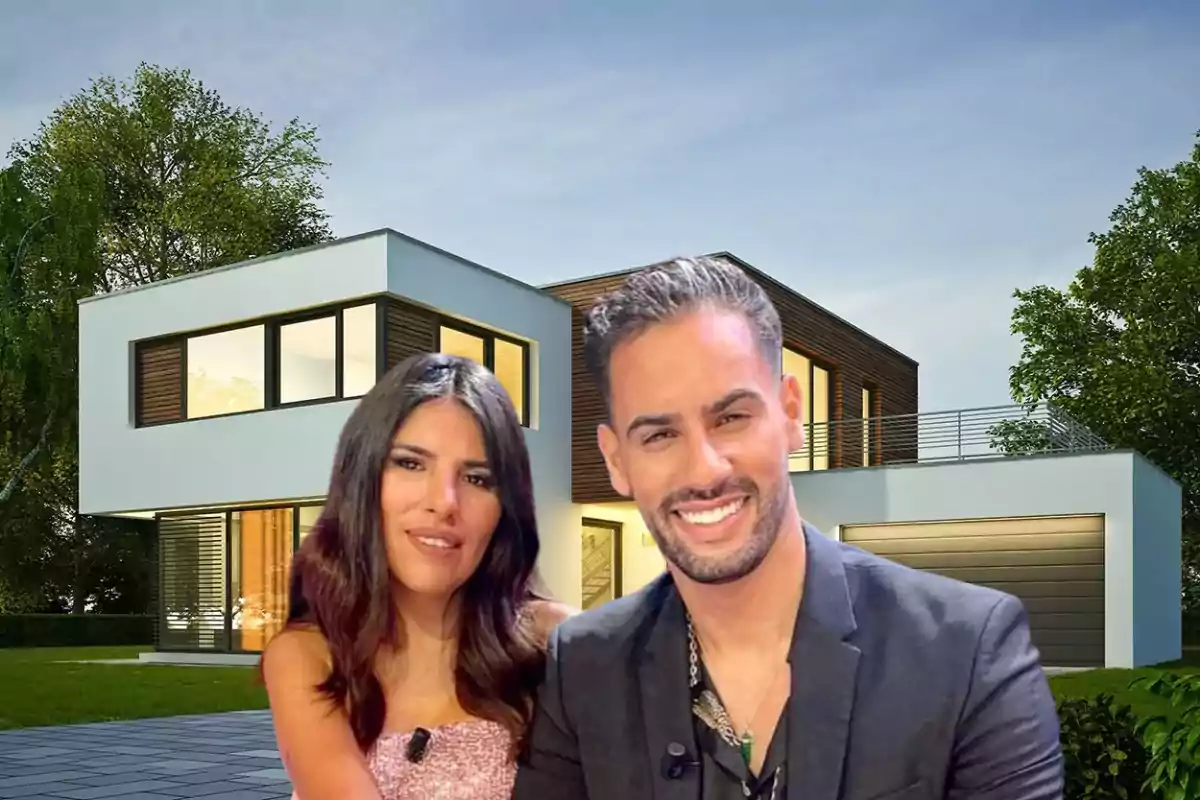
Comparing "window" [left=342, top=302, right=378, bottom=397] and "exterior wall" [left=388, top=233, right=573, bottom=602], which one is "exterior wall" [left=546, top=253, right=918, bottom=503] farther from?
"window" [left=342, top=302, right=378, bottom=397]

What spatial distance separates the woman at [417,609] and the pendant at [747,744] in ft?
3.26

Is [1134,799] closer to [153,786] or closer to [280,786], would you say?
[280,786]

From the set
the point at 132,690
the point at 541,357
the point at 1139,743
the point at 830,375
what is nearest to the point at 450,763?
the point at 1139,743

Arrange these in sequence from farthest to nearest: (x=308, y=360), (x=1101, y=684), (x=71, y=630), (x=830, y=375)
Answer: (x=71, y=630)
(x=830, y=375)
(x=308, y=360)
(x=1101, y=684)

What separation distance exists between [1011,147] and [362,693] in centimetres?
2919

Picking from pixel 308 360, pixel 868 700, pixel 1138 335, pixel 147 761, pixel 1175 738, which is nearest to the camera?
pixel 868 700

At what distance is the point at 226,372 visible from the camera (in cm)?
2053

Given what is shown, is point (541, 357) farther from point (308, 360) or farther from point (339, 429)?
point (308, 360)

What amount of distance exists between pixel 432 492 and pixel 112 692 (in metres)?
13.9

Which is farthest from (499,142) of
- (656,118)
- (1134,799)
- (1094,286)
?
(1134,799)

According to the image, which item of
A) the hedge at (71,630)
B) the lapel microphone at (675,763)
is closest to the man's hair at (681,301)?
the lapel microphone at (675,763)

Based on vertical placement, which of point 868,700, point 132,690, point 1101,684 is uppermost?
point 868,700

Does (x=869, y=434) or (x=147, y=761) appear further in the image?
(x=869, y=434)

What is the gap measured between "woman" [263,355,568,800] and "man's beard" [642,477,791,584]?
0.91m
